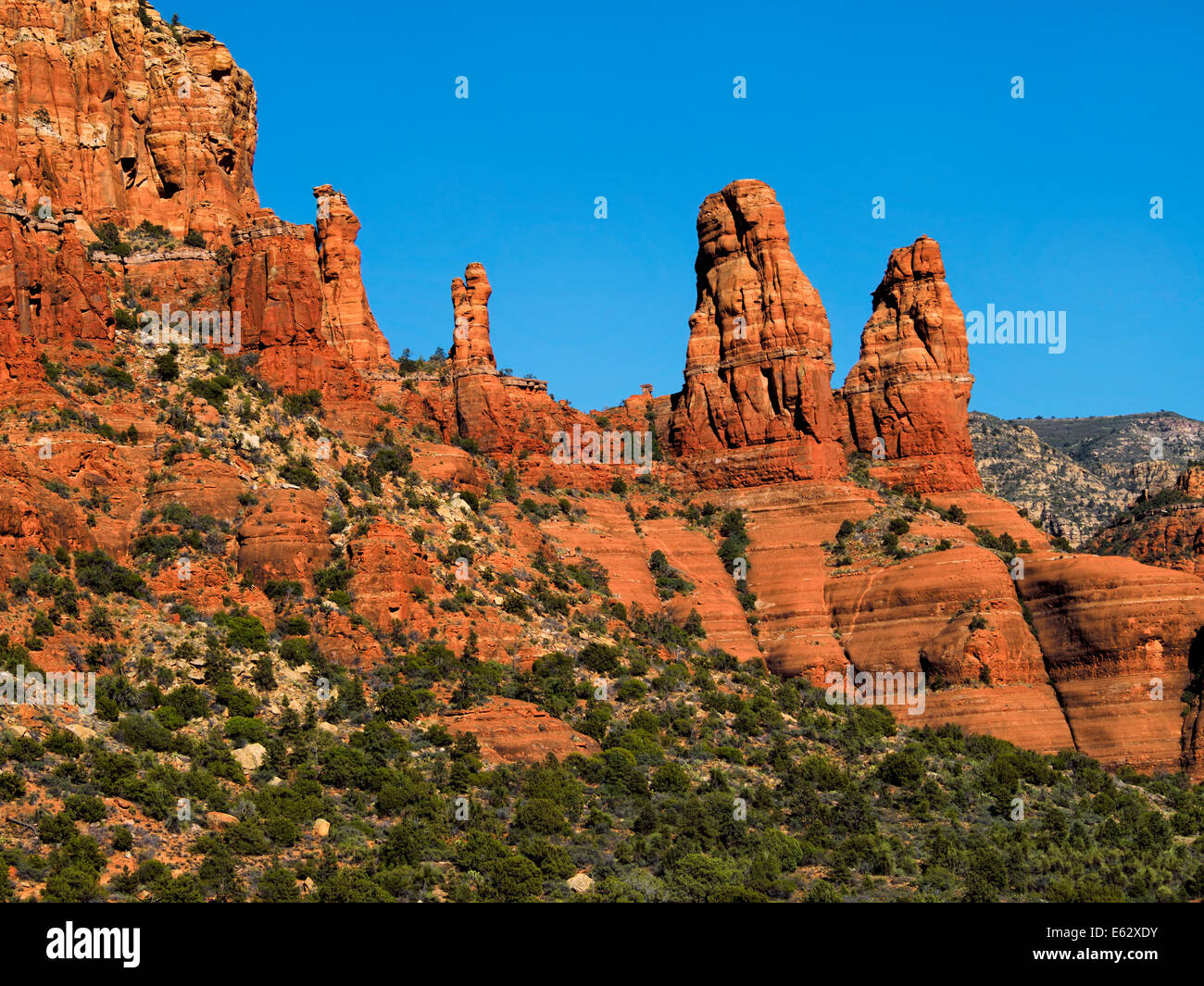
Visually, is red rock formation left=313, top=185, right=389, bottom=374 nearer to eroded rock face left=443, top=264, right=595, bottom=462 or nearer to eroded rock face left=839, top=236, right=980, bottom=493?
eroded rock face left=443, top=264, right=595, bottom=462

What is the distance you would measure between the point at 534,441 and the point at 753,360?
1522 centimetres

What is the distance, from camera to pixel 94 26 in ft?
339

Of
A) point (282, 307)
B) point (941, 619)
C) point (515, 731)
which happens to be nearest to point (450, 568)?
point (515, 731)

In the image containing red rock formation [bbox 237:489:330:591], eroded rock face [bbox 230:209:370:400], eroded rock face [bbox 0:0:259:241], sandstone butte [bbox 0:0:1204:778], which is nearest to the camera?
red rock formation [bbox 237:489:330:591]

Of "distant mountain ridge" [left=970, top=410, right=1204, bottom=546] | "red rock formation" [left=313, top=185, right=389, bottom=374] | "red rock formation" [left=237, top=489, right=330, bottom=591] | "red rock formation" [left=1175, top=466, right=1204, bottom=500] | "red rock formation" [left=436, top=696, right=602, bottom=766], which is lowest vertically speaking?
"red rock formation" [left=436, top=696, right=602, bottom=766]

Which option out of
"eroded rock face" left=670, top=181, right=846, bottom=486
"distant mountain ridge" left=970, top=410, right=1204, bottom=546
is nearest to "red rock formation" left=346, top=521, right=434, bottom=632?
"eroded rock face" left=670, top=181, right=846, bottom=486

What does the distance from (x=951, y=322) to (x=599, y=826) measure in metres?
58.9

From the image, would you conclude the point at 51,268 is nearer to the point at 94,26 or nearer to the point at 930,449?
the point at 94,26

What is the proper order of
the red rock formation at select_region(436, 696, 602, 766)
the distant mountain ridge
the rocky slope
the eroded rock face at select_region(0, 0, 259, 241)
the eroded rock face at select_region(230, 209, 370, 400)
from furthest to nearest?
the distant mountain ridge, the eroded rock face at select_region(0, 0, 259, 241), the eroded rock face at select_region(230, 209, 370, 400), the red rock formation at select_region(436, 696, 602, 766), the rocky slope

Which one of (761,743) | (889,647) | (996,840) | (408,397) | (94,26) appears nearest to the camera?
(996,840)

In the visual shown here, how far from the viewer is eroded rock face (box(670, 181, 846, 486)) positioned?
111 metres

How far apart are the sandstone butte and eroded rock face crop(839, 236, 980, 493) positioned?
0.58 feet

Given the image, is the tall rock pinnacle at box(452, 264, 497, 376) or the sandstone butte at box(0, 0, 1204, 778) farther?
the tall rock pinnacle at box(452, 264, 497, 376)

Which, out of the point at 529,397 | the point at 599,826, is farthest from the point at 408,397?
→ the point at 599,826
